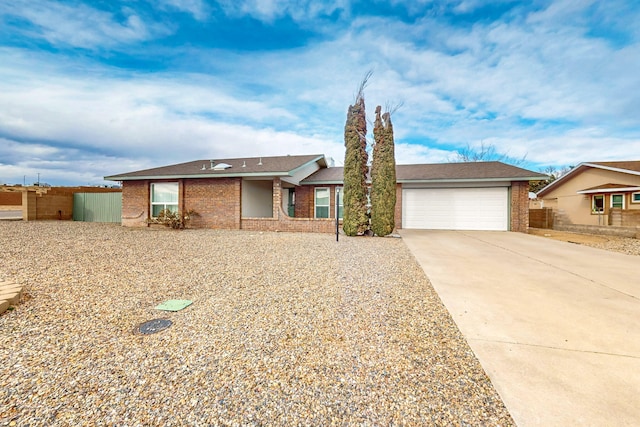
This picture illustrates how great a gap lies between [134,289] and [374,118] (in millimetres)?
10140

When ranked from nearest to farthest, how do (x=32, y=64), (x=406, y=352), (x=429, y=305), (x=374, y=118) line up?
1. (x=406, y=352)
2. (x=429, y=305)
3. (x=32, y=64)
4. (x=374, y=118)

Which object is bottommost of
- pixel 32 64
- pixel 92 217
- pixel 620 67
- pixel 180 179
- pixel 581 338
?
pixel 581 338

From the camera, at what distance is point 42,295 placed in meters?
3.54

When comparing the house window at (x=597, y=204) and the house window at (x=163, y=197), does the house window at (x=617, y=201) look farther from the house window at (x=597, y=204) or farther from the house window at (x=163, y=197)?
the house window at (x=163, y=197)

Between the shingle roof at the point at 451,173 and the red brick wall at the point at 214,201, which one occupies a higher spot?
the shingle roof at the point at 451,173

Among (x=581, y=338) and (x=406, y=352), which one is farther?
(x=581, y=338)

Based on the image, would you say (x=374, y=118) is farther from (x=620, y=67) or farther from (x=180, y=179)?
(x=620, y=67)

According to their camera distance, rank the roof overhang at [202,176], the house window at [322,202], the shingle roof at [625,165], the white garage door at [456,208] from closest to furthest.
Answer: the roof overhang at [202,176] < the white garage door at [456,208] < the shingle roof at [625,165] < the house window at [322,202]

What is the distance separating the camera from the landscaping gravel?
163 centimetres

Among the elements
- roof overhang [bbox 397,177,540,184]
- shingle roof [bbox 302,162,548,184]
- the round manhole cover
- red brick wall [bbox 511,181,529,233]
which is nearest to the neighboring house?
red brick wall [bbox 511,181,529,233]

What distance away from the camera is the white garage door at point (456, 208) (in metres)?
13.2

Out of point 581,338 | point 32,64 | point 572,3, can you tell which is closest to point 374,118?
point 572,3

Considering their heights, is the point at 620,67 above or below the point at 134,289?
above

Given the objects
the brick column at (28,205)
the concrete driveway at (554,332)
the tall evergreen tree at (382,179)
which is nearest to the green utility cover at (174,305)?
the concrete driveway at (554,332)
